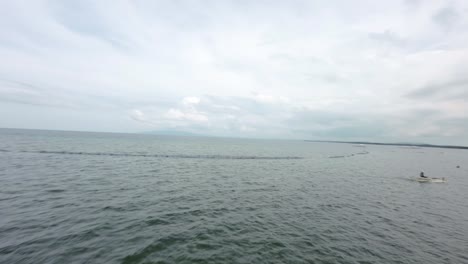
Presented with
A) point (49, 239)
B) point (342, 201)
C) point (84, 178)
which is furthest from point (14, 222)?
point (342, 201)

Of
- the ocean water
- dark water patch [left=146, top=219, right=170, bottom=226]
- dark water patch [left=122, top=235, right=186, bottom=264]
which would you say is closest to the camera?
dark water patch [left=122, top=235, right=186, bottom=264]

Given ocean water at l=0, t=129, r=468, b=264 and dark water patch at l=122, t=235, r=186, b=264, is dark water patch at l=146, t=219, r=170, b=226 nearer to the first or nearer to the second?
ocean water at l=0, t=129, r=468, b=264

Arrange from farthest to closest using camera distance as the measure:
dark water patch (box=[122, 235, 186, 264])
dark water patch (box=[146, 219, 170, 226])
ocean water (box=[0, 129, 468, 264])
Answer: dark water patch (box=[146, 219, 170, 226]) → ocean water (box=[0, 129, 468, 264]) → dark water patch (box=[122, 235, 186, 264])

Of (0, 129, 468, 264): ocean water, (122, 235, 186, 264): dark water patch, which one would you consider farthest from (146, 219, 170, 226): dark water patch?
(122, 235, 186, 264): dark water patch

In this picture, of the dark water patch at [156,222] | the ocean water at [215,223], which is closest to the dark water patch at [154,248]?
the ocean water at [215,223]

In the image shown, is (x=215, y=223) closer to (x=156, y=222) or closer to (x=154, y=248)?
(x=156, y=222)

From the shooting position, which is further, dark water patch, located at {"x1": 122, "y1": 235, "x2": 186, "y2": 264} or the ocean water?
the ocean water

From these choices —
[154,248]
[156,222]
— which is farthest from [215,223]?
[154,248]

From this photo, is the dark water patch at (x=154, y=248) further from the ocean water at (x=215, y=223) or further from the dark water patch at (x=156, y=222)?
the dark water patch at (x=156, y=222)

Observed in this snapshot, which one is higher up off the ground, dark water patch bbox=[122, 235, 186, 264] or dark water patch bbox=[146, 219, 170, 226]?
dark water patch bbox=[146, 219, 170, 226]

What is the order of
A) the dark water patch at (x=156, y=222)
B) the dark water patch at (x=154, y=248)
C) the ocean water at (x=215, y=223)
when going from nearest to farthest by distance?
the dark water patch at (x=154, y=248), the ocean water at (x=215, y=223), the dark water patch at (x=156, y=222)

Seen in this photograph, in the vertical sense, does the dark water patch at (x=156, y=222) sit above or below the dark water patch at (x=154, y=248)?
above

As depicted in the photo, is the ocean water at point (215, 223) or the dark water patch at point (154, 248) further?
the ocean water at point (215, 223)

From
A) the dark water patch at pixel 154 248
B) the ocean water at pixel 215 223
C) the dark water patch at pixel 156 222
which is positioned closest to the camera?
the dark water patch at pixel 154 248
